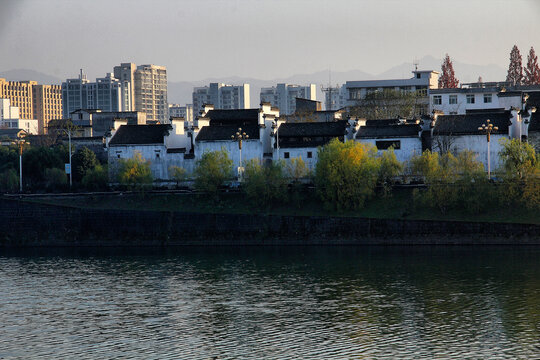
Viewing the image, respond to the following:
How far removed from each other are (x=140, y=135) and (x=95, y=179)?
8.72m

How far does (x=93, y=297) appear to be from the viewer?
168 feet

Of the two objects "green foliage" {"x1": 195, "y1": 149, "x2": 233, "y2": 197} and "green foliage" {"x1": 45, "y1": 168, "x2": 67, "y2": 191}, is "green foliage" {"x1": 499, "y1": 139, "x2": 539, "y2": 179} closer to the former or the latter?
"green foliage" {"x1": 195, "y1": 149, "x2": 233, "y2": 197}

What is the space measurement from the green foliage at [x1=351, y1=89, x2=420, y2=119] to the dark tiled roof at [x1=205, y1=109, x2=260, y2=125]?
25.3 metres

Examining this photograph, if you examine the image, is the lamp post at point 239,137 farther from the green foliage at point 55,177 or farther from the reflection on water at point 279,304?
the green foliage at point 55,177

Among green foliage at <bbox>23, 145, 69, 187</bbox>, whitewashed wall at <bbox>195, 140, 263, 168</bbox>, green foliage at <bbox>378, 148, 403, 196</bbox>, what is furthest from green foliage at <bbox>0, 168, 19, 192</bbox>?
green foliage at <bbox>378, 148, 403, 196</bbox>

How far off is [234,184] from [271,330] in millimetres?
47253

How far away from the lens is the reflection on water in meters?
37.6

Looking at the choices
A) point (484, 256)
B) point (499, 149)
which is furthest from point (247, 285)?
point (499, 149)

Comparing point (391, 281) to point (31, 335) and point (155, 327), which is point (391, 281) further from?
point (31, 335)

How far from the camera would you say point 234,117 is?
324ft

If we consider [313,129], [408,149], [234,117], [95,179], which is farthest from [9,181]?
[408,149]

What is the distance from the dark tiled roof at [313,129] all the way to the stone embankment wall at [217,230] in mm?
17357

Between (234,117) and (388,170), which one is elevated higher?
(234,117)

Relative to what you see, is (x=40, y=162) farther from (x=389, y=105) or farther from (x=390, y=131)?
(x=389, y=105)
